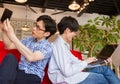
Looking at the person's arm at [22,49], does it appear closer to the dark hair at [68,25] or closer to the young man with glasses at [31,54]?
the young man with glasses at [31,54]

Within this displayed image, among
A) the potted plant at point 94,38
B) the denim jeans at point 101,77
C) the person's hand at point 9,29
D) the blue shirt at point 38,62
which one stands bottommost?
the potted plant at point 94,38

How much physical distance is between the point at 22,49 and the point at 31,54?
8cm

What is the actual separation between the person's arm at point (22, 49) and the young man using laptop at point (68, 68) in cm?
21

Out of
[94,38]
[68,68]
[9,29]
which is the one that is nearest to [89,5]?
[94,38]

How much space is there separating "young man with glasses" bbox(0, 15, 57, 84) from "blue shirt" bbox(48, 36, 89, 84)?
80 mm

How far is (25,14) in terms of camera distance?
9773mm

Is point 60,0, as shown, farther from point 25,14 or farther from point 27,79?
point 27,79

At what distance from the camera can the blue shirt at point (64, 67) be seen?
1.94 metres

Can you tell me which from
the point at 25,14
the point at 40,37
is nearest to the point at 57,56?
the point at 40,37

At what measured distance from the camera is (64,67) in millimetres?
1929

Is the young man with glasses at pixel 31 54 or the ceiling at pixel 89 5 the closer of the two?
the young man with glasses at pixel 31 54

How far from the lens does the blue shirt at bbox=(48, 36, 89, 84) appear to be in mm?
1944

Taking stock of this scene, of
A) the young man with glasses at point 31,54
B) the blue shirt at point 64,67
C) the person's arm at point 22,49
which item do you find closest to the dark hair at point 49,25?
the young man with glasses at point 31,54

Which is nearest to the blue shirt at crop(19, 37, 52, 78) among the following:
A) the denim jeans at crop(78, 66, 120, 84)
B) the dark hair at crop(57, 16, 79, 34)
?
the dark hair at crop(57, 16, 79, 34)
